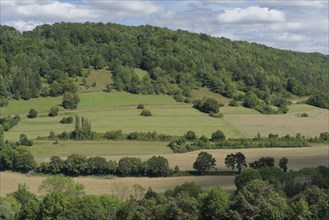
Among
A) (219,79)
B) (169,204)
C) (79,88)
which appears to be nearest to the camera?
(169,204)

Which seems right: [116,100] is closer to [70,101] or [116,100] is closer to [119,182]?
[70,101]

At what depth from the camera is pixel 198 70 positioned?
16062 centimetres

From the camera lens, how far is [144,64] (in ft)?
538

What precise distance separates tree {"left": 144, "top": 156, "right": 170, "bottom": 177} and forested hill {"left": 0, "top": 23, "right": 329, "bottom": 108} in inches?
2455

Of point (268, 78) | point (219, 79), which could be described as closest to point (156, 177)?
point (219, 79)

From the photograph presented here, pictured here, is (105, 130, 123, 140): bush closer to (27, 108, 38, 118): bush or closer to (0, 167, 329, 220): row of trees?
(27, 108, 38, 118): bush

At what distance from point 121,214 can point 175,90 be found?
94.6 metres

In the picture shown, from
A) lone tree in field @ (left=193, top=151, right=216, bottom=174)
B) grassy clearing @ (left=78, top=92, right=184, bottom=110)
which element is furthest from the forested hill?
lone tree in field @ (left=193, top=151, right=216, bottom=174)

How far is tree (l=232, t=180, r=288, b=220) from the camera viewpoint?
48562mm

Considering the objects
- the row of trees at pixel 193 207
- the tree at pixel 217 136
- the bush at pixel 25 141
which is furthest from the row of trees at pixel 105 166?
the tree at pixel 217 136

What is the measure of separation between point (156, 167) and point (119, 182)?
6.41 meters

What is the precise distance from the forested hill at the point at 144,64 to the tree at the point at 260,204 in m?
90.7

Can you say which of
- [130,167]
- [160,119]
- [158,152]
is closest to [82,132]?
[158,152]

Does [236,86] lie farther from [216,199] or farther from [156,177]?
[216,199]
